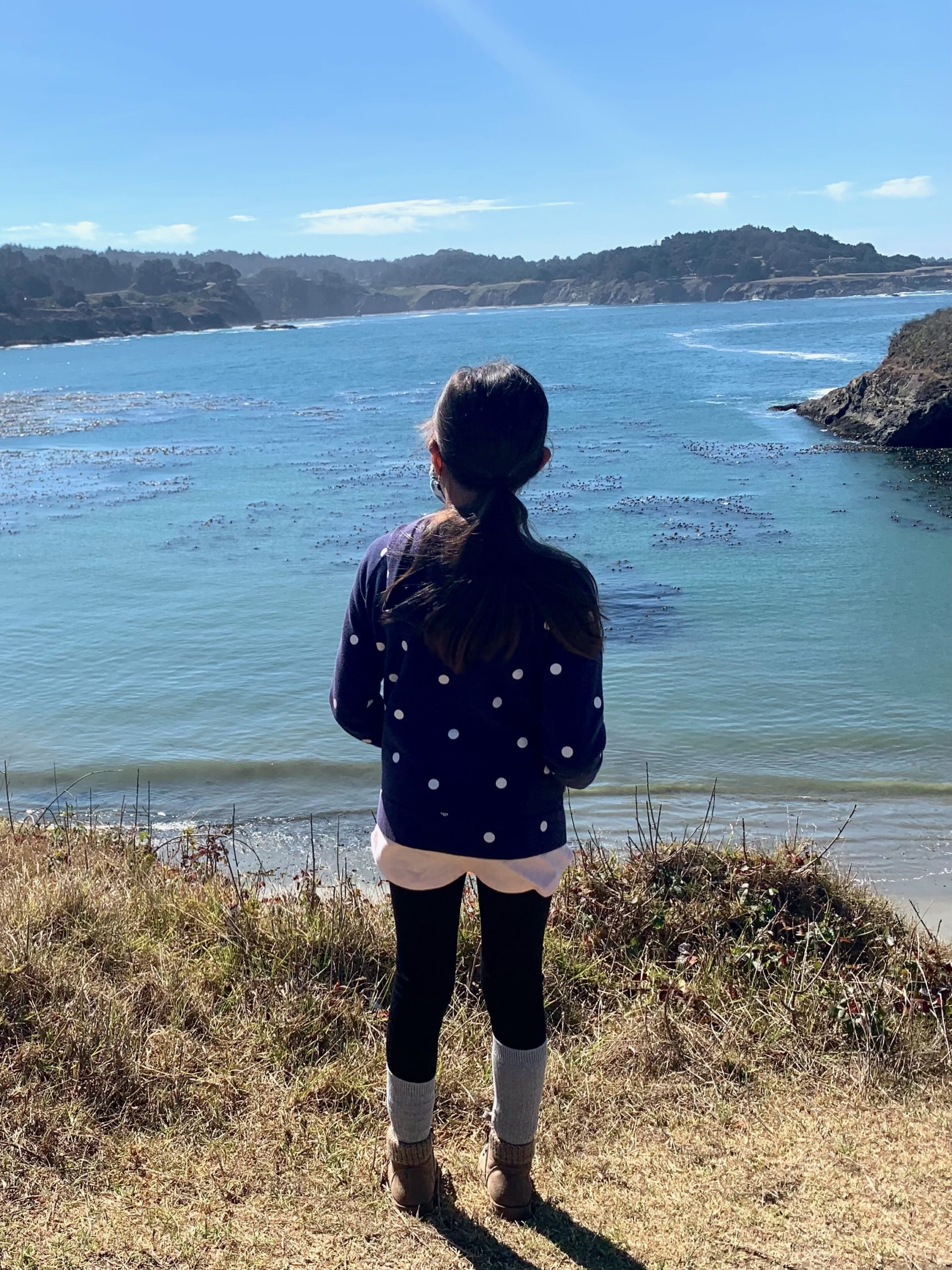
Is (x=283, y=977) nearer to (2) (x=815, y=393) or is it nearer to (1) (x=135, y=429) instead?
(1) (x=135, y=429)

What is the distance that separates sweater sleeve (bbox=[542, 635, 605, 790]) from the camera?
2.46 metres

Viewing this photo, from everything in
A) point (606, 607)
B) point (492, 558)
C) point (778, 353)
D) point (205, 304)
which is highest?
point (205, 304)

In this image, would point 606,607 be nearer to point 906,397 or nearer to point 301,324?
point 906,397

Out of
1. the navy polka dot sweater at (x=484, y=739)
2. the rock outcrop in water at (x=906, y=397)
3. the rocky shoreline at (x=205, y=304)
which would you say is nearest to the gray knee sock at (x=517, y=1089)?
the navy polka dot sweater at (x=484, y=739)

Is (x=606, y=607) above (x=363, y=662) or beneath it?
beneath

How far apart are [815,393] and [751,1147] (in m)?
41.3

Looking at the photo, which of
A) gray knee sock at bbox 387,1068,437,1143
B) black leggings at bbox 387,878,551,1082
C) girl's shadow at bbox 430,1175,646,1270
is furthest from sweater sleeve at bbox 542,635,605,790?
girl's shadow at bbox 430,1175,646,1270

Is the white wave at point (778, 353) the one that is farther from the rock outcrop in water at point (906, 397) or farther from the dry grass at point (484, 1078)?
the dry grass at point (484, 1078)

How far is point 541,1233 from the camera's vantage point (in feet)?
9.36

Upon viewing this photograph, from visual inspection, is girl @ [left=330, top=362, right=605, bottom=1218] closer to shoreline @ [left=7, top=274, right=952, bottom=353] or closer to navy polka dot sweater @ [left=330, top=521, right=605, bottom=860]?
navy polka dot sweater @ [left=330, top=521, right=605, bottom=860]

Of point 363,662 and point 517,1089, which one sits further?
point 517,1089

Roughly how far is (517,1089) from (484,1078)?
74 centimetres

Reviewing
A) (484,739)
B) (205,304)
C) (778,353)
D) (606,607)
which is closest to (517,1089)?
(484,739)

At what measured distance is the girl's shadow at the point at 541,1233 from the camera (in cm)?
273
